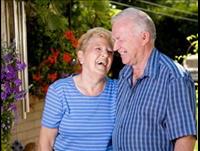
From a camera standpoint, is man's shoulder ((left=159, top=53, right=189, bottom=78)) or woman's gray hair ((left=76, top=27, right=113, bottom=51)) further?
woman's gray hair ((left=76, top=27, right=113, bottom=51))

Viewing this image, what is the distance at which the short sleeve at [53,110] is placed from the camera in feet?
7.87

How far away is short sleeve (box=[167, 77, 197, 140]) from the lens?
6.53ft

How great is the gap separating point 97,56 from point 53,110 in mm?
322

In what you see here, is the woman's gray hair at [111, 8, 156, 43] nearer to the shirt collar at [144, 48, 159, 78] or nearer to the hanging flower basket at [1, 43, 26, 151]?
the shirt collar at [144, 48, 159, 78]

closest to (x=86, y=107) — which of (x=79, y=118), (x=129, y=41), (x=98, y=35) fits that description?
(x=79, y=118)

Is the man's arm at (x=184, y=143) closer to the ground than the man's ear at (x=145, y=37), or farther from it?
closer to the ground

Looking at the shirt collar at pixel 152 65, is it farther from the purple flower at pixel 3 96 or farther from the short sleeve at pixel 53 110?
the purple flower at pixel 3 96

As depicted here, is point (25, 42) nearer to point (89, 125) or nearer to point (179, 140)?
point (89, 125)

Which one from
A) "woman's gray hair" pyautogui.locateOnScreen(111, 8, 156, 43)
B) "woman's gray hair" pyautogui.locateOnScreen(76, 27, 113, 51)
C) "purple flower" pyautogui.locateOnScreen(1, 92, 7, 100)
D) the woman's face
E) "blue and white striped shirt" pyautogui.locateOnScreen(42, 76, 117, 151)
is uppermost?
"woman's gray hair" pyautogui.locateOnScreen(111, 8, 156, 43)

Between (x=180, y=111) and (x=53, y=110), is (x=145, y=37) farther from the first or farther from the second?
(x=53, y=110)

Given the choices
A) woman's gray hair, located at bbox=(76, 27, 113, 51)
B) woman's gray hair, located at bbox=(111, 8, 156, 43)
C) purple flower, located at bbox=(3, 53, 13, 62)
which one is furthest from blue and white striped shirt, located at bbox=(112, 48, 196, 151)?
purple flower, located at bbox=(3, 53, 13, 62)

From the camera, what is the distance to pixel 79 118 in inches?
94.9

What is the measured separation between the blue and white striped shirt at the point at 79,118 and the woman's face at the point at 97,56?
13cm

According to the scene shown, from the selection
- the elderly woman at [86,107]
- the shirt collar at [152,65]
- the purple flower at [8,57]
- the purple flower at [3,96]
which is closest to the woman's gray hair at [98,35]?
the elderly woman at [86,107]
